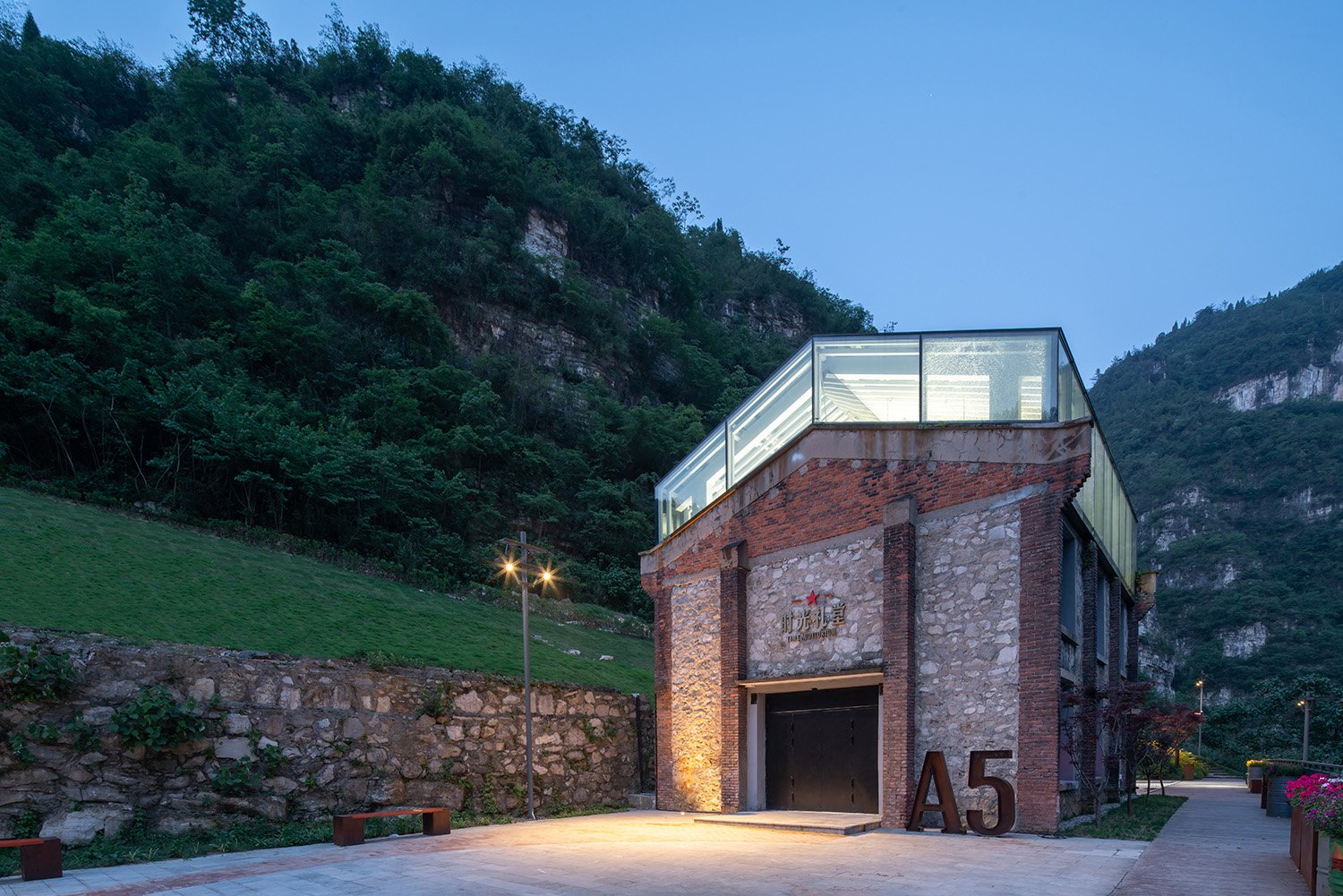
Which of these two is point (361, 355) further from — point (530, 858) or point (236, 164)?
point (530, 858)

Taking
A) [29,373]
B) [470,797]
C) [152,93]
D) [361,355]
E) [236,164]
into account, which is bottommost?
[470,797]

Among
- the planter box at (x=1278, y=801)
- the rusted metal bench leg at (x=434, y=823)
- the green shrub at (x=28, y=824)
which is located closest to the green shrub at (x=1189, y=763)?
the planter box at (x=1278, y=801)

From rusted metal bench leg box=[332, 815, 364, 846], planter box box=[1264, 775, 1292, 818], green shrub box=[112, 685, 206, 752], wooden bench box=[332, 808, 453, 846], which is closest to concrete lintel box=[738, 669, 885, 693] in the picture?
wooden bench box=[332, 808, 453, 846]

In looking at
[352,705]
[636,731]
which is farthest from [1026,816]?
[352,705]

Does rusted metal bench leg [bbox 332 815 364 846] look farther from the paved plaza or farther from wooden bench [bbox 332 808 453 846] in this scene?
the paved plaza

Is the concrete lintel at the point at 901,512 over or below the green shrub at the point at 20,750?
over

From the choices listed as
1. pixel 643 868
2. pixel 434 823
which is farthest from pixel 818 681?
pixel 434 823

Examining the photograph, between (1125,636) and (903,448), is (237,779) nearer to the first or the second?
(903,448)

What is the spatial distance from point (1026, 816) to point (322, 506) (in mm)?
23389

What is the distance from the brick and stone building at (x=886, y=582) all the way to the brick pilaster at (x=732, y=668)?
0.04 m

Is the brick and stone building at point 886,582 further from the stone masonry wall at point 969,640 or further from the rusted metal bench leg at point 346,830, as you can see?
the rusted metal bench leg at point 346,830

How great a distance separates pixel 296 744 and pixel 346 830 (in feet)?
5.53

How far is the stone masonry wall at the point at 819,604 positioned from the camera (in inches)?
543

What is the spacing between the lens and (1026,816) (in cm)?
1149
